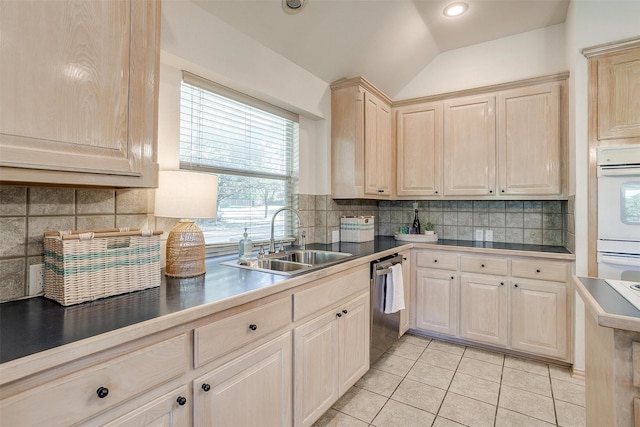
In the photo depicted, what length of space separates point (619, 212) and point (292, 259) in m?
2.23

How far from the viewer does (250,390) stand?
4.29 ft

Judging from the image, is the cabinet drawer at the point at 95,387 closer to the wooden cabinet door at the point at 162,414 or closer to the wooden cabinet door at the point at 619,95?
the wooden cabinet door at the point at 162,414

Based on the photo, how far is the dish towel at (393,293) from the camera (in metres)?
2.40

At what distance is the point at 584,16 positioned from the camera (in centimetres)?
225

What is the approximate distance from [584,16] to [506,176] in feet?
4.01

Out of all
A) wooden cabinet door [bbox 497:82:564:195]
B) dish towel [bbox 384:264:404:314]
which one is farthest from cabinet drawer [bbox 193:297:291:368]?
wooden cabinet door [bbox 497:82:564:195]

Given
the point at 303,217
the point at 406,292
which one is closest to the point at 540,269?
the point at 406,292

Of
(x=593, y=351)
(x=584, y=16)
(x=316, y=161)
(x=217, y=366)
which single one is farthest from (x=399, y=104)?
(x=217, y=366)

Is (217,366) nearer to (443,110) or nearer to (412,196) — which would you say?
(412,196)

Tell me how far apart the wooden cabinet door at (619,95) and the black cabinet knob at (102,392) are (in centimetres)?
300

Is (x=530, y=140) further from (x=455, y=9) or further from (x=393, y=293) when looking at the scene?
(x=393, y=293)

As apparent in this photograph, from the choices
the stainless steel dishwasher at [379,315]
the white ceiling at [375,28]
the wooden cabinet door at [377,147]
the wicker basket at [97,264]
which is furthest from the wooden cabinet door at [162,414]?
the wooden cabinet door at [377,147]

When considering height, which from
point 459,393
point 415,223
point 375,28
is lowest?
point 459,393

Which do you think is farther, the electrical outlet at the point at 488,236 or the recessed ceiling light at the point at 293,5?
the electrical outlet at the point at 488,236
